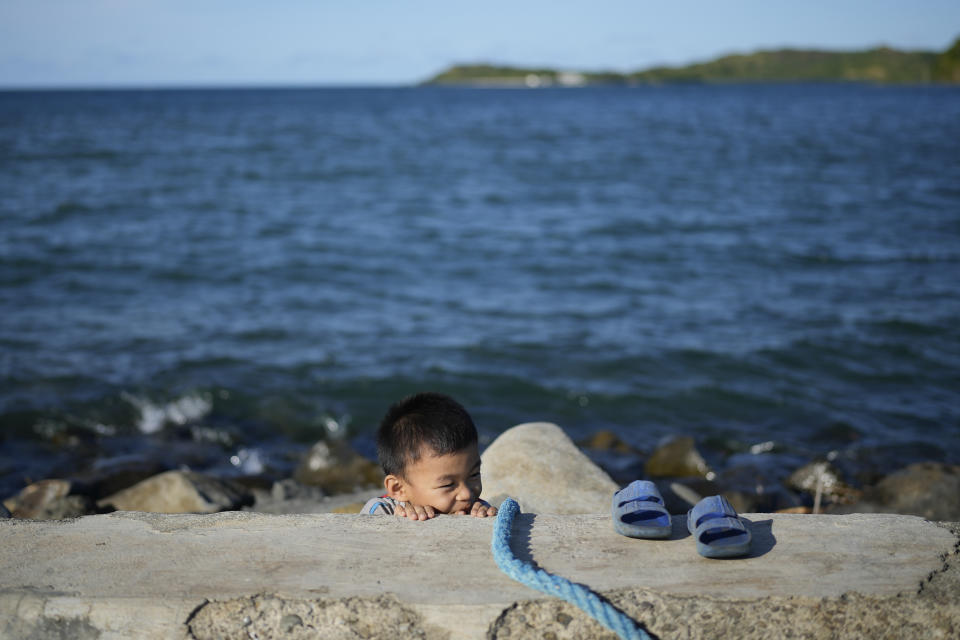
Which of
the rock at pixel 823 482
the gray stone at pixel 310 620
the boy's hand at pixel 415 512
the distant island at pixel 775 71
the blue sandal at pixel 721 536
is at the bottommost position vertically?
the rock at pixel 823 482

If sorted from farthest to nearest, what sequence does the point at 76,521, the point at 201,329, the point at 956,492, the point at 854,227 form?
the point at 854,227 < the point at 201,329 < the point at 956,492 < the point at 76,521

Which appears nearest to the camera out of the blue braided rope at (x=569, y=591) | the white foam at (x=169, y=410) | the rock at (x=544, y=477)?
the blue braided rope at (x=569, y=591)

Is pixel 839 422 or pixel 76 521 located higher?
pixel 76 521

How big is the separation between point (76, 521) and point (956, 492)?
5.16 metres

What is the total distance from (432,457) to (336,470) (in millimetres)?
3348

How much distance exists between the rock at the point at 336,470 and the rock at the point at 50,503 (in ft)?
4.98

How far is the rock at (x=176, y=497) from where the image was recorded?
5.18m

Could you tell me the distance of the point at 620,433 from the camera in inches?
281

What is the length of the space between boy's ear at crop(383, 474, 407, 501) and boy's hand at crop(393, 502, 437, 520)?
11 centimetres

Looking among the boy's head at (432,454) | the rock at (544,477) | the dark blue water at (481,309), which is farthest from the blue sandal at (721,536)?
the dark blue water at (481,309)

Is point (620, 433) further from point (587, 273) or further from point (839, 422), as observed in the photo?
point (587, 273)

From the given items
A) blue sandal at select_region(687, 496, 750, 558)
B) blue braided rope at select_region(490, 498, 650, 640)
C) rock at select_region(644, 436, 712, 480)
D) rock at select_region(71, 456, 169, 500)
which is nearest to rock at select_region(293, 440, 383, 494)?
rock at select_region(71, 456, 169, 500)

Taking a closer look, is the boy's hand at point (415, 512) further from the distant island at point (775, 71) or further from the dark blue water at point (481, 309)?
the distant island at point (775, 71)

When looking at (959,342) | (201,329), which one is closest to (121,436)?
(201,329)
